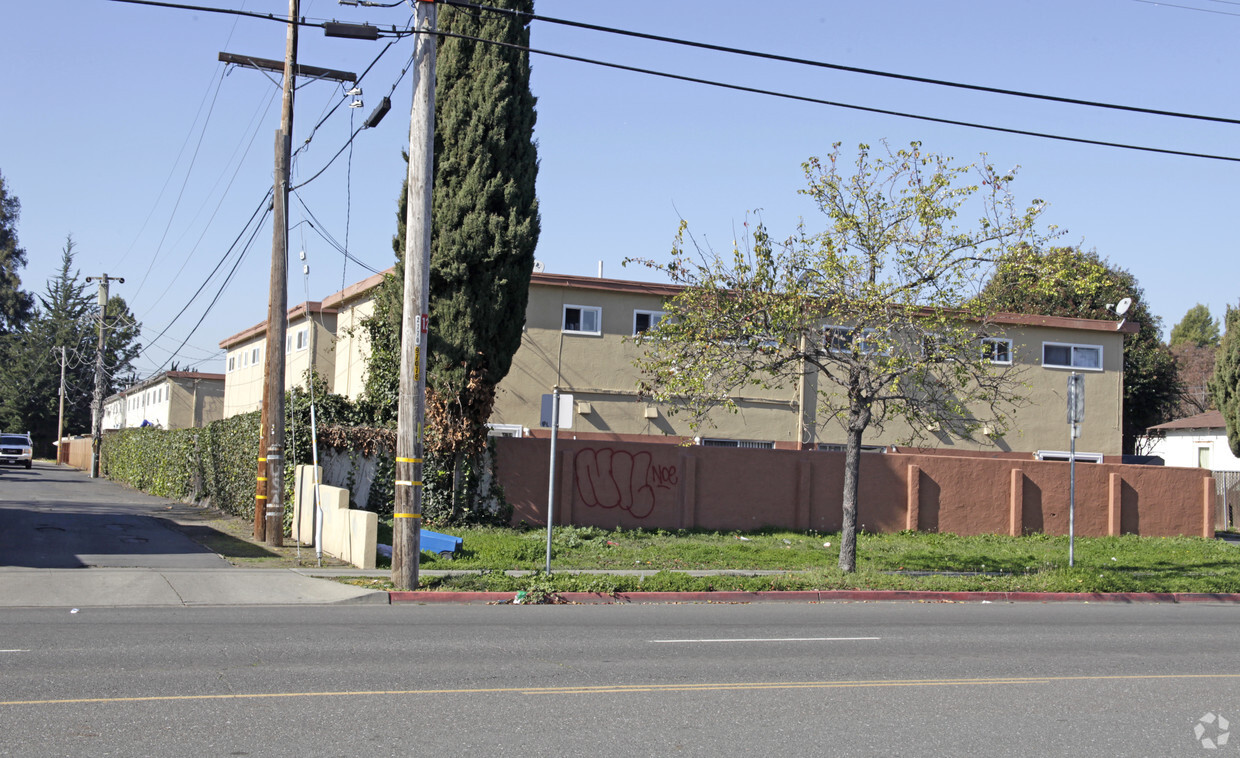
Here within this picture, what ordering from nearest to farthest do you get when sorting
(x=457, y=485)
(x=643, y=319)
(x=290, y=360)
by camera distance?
1. (x=457, y=485)
2. (x=643, y=319)
3. (x=290, y=360)

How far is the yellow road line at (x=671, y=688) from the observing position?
7578 millimetres

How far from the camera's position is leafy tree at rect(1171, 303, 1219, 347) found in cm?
9625

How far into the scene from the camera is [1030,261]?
16.9 m

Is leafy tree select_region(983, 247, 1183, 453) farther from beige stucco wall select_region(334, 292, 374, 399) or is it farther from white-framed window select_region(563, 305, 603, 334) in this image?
beige stucco wall select_region(334, 292, 374, 399)

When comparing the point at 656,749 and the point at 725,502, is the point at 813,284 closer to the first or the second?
the point at 725,502

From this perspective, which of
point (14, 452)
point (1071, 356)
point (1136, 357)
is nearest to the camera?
point (1071, 356)

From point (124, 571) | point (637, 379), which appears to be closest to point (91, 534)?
point (124, 571)

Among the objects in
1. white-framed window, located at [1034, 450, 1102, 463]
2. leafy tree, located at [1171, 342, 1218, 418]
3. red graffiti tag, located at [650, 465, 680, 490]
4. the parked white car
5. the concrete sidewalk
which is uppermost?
leafy tree, located at [1171, 342, 1218, 418]

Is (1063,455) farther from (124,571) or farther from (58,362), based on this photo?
(58,362)

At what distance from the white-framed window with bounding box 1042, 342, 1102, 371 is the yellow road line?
69.6ft

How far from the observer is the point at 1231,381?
36.4 meters

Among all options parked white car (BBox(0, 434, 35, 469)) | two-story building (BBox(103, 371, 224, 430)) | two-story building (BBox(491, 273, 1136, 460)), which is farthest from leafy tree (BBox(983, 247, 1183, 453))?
parked white car (BBox(0, 434, 35, 469))

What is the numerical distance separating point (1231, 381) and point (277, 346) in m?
31.8

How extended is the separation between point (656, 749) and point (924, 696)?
2.88 metres
